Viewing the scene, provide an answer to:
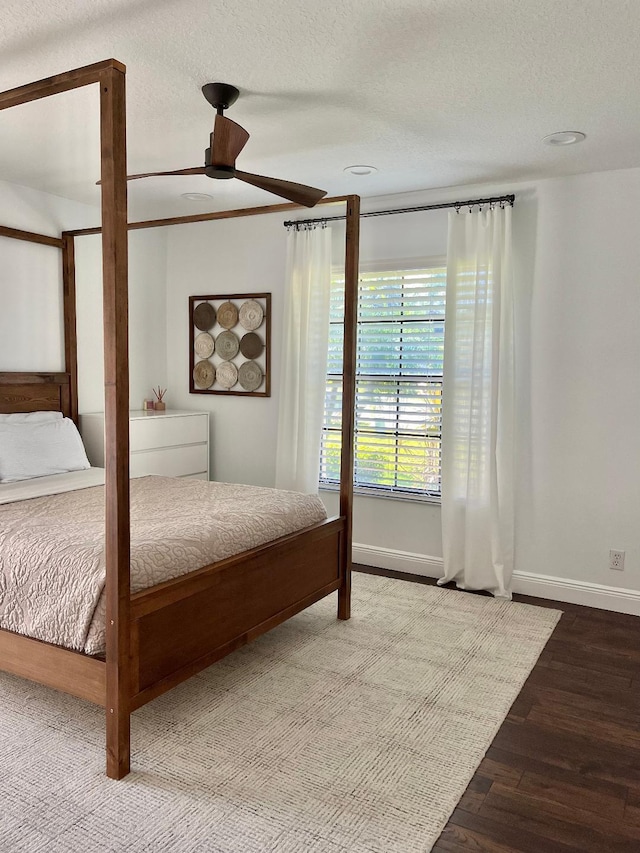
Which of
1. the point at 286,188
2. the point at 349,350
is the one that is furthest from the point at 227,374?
the point at 286,188

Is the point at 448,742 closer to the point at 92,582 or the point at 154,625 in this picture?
the point at 154,625

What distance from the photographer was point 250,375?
5176 mm

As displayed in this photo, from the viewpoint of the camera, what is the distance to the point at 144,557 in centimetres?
246

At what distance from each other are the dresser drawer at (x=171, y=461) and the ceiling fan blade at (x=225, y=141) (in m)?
2.30

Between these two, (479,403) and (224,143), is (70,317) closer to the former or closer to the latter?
(224,143)

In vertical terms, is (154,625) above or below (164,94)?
below

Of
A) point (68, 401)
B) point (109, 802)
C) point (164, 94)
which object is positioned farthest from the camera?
point (68, 401)

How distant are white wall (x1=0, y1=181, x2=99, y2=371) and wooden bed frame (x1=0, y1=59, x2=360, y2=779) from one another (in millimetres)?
1757

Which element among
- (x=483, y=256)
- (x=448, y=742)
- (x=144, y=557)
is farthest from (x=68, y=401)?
(x=448, y=742)

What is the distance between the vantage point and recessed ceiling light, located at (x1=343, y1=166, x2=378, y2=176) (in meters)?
3.95

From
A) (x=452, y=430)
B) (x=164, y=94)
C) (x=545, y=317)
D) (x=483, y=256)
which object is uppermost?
(x=164, y=94)

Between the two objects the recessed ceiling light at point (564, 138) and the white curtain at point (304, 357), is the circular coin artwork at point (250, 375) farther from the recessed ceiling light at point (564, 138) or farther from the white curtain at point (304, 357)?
the recessed ceiling light at point (564, 138)

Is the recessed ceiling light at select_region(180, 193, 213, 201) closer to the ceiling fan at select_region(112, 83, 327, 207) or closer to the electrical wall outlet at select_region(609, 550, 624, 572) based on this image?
the ceiling fan at select_region(112, 83, 327, 207)

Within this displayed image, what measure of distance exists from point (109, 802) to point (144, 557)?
2.57 feet
